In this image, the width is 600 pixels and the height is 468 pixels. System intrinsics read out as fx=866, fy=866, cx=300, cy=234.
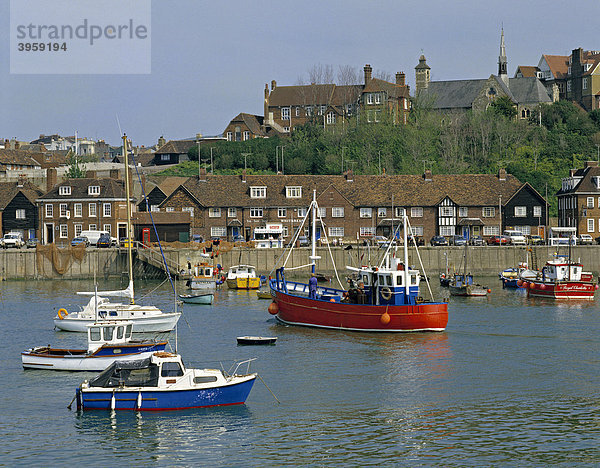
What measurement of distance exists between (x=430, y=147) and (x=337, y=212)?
35.5m

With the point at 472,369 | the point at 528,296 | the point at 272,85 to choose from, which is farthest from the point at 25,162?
the point at 472,369

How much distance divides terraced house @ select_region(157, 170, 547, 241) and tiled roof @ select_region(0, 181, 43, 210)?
17.1 meters

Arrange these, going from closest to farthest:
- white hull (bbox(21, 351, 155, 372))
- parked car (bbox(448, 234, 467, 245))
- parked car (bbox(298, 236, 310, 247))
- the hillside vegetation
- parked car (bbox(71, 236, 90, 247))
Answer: white hull (bbox(21, 351, 155, 372)), parked car (bbox(71, 236, 90, 247)), parked car (bbox(448, 234, 467, 245)), parked car (bbox(298, 236, 310, 247)), the hillside vegetation

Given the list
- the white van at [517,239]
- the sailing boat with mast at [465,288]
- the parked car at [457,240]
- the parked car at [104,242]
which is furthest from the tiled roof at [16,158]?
the sailing boat with mast at [465,288]

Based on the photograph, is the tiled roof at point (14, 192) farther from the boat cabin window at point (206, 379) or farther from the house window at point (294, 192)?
the boat cabin window at point (206, 379)

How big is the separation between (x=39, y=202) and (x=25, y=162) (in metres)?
51.6

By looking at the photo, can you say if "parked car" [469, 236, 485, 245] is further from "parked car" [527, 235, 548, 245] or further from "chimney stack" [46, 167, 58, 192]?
"chimney stack" [46, 167, 58, 192]

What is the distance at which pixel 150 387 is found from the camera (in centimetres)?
3409

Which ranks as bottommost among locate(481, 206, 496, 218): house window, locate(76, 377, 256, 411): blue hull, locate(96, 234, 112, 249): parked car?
locate(76, 377, 256, 411): blue hull

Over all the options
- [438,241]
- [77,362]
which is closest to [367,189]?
[438,241]

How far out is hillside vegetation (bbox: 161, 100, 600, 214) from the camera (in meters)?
135

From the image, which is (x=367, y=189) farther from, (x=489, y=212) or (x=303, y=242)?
(x=489, y=212)

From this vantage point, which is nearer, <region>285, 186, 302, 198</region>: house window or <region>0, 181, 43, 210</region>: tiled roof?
<region>0, 181, 43, 210</region>: tiled roof

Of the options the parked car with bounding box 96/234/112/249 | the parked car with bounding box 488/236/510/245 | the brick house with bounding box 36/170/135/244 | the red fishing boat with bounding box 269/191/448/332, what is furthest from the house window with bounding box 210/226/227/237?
the red fishing boat with bounding box 269/191/448/332
